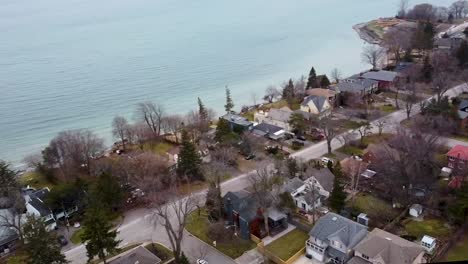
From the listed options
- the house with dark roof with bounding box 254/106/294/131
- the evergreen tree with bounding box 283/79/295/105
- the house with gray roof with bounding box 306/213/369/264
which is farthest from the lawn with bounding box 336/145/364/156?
the evergreen tree with bounding box 283/79/295/105

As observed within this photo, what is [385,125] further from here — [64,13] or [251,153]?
[64,13]

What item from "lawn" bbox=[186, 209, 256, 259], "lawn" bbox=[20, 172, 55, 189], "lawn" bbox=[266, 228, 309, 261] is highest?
"lawn" bbox=[20, 172, 55, 189]

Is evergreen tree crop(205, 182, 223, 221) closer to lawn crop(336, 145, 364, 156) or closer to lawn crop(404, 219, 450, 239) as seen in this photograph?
lawn crop(404, 219, 450, 239)

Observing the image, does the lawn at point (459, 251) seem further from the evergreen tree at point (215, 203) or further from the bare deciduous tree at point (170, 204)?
the bare deciduous tree at point (170, 204)

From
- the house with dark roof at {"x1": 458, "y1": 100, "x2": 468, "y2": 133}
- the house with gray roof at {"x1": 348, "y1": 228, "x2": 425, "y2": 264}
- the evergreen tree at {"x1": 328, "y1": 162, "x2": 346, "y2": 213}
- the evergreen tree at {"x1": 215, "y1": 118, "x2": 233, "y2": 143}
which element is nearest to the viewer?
the house with gray roof at {"x1": 348, "y1": 228, "x2": 425, "y2": 264}

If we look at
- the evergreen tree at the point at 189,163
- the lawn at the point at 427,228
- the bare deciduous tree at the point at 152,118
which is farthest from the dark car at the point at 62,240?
the lawn at the point at 427,228

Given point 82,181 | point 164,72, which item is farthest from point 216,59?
point 82,181
